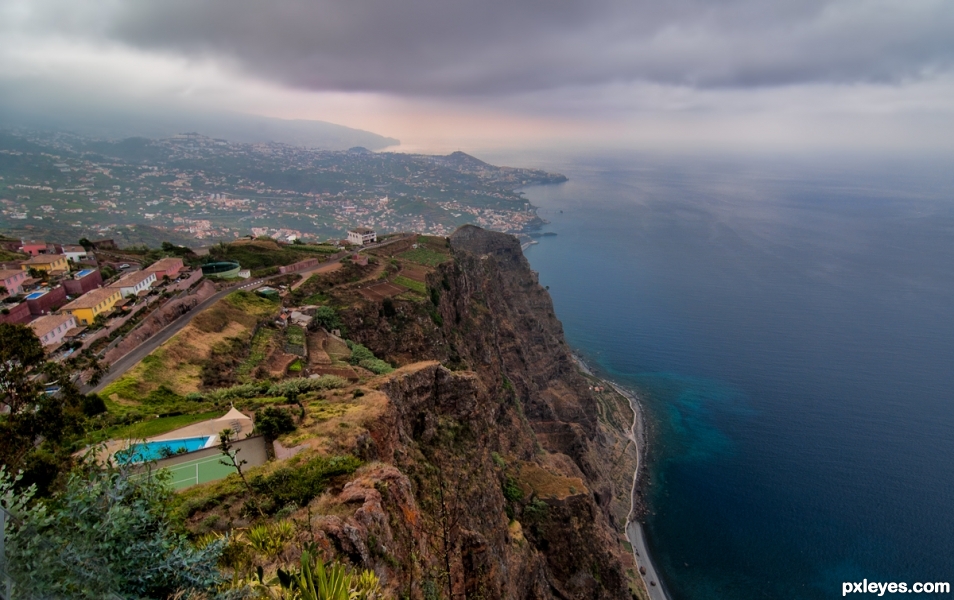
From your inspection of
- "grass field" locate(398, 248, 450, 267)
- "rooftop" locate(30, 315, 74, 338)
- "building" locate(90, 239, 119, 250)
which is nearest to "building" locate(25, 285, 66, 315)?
"rooftop" locate(30, 315, 74, 338)

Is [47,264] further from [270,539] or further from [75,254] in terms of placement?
[270,539]

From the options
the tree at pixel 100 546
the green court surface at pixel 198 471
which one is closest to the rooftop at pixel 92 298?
the green court surface at pixel 198 471

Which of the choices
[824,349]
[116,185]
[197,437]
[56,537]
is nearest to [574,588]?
[197,437]

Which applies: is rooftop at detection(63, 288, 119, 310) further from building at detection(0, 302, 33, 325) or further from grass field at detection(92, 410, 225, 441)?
grass field at detection(92, 410, 225, 441)

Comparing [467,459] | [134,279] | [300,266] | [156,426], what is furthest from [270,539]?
[300,266]

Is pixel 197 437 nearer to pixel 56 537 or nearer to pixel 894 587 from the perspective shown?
pixel 56 537

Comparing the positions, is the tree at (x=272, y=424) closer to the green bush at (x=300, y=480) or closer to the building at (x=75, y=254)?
the green bush at (x=300, y=480)

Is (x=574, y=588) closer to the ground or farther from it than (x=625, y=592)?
farther from it
